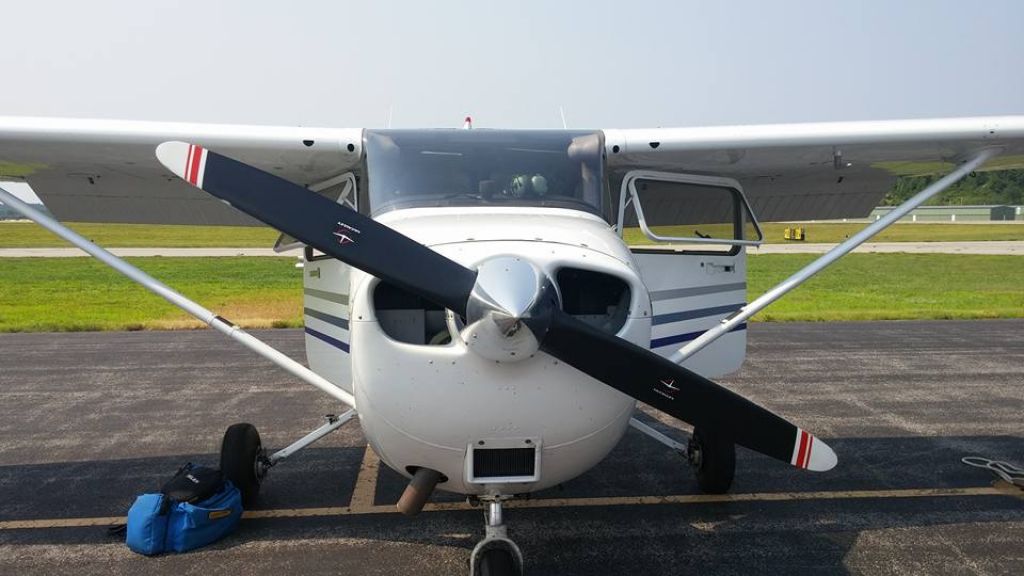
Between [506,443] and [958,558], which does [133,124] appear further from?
[958,558]

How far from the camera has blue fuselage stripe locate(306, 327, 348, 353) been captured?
14.5 ft

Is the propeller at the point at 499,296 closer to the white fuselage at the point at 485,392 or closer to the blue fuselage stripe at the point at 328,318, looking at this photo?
the white fuselage at the point at 485,392

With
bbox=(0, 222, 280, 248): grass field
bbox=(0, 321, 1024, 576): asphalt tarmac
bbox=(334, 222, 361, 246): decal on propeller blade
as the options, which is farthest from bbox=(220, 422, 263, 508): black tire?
bbox=(0, 222, 280, 248): grass field

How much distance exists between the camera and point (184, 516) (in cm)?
443

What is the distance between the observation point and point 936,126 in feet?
16.1

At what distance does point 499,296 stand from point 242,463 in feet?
10.0

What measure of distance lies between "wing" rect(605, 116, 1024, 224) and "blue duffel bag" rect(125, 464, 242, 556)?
10.1ft

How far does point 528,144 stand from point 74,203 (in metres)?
3.76

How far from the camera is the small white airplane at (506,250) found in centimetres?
297

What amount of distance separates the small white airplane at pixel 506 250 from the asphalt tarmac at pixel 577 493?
21.2 inches

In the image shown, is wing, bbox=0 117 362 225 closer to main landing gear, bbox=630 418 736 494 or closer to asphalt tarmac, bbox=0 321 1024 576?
asphalt tarmac, bbox=0 321 1024 576

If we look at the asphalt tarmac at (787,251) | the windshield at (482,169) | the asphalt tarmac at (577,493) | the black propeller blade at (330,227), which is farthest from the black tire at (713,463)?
the asphalt tarmac at (787,251)

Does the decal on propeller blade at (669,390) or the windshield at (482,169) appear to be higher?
the windshield at (482,169)

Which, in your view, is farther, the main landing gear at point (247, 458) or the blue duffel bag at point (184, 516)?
the main landing gear at point (247, 458)
